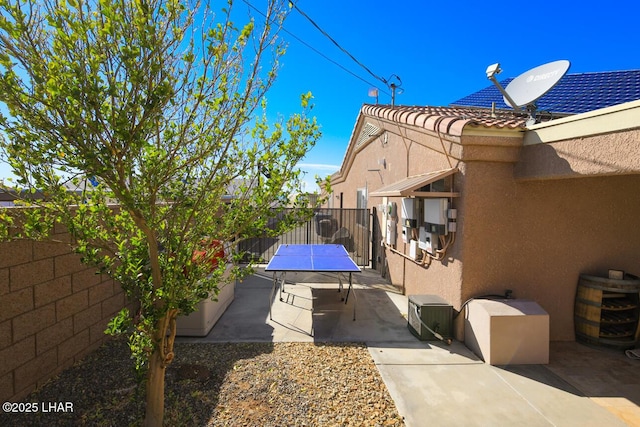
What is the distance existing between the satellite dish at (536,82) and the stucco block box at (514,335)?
3351 millimetres

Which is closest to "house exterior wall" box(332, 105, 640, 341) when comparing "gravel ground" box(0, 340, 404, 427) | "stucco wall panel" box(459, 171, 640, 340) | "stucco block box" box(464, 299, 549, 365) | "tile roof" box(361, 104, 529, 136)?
"stucco wall panel" box(459, 171, 640, 340)

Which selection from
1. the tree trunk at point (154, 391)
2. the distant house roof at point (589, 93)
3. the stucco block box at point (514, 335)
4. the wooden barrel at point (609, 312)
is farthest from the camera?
the distant house roof at point (589, 93)

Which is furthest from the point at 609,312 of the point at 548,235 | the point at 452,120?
the point at 452,120

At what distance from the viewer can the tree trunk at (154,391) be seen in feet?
9.93

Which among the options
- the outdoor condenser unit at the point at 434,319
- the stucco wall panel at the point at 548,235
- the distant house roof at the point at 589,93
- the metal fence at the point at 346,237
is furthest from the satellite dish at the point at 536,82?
the metal fence at the point at 346,237

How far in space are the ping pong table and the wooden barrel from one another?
386 centimetres

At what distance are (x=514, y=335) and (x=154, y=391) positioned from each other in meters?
4.81

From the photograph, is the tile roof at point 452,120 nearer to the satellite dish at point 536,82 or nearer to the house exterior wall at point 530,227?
the house exterior wall at point 530,227

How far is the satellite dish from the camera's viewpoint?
5043 millimetres

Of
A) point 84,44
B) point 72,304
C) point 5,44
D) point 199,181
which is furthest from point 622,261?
point 72,304

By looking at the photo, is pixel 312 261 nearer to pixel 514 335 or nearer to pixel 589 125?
pixel 514 335

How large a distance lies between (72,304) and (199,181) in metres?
3.38

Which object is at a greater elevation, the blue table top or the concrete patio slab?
the blue table top

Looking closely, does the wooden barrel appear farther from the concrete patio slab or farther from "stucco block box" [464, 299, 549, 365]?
"stucco block box" [464, 299, 549, 365]
